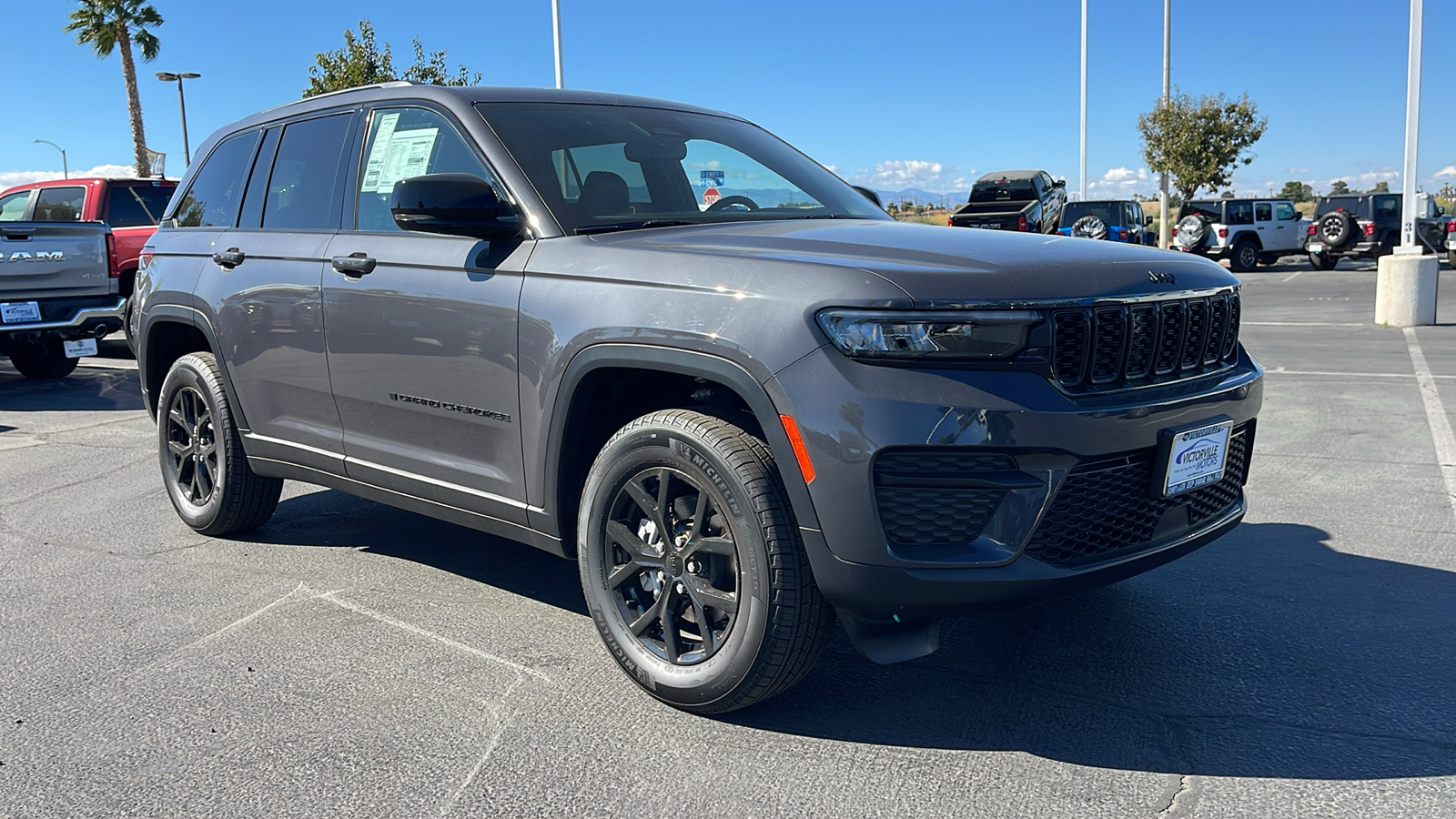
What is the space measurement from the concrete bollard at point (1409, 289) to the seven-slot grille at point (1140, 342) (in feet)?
40.4

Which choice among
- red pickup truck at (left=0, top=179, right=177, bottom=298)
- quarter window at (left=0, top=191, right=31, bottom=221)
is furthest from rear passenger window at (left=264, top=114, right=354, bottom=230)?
quarter window at (left=0, top=191, right=31, bottom=221)

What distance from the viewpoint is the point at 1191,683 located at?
3.40m

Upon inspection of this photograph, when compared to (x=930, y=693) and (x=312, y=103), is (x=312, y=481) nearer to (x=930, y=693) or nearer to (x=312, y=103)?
(x=312, y=103)

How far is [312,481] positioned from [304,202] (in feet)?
3.56

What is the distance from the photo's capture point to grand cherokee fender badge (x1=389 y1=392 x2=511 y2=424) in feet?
11.9

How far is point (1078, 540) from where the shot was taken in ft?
9.59

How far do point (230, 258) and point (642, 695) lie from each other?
263 centimetres

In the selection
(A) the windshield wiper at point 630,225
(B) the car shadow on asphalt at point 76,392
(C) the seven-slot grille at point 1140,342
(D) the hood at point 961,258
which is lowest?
(B) the car shadow on asphalt at point 76,392

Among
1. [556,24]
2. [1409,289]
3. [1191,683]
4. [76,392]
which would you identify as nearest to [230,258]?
[1191,683]

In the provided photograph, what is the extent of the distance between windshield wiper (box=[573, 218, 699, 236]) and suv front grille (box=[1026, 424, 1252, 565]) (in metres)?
1.58

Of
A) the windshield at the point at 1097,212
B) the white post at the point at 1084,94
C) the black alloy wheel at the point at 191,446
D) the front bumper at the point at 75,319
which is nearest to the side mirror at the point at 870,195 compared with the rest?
the black alloy wheel at the point at 191,446

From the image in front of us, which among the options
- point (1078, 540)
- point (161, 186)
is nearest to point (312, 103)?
point (1078, 540)

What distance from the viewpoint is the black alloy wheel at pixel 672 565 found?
313 centimetres

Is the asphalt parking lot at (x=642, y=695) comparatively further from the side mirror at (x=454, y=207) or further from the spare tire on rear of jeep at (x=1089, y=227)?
the spare tire on rear of jeep at (x=1089, y=227)
